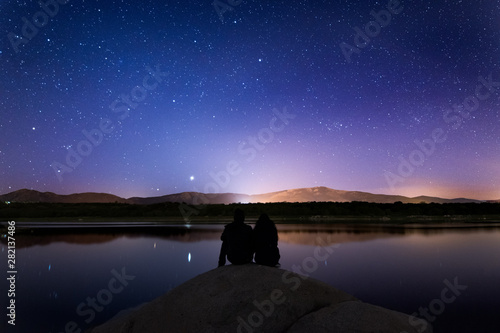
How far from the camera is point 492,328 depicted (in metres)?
10.7

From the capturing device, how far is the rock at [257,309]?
7172 millimetres

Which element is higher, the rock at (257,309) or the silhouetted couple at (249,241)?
the silhouetted couple at (249,241)

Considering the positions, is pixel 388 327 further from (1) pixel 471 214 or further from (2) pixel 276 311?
(1) pixel 471 214

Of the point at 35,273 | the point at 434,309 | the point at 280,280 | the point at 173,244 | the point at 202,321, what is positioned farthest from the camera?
the point at 173,244

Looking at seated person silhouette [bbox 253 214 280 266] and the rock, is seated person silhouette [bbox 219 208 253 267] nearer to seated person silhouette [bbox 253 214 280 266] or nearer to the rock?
seated person silhouette [bbox 253 214 280 266]

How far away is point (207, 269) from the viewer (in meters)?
20.9

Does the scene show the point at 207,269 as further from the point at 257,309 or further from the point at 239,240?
the point at 257,309

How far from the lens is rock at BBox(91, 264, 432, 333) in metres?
7.17

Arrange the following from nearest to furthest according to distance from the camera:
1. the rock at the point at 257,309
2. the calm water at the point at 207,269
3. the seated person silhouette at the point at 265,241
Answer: the rock at the point at 257,309 → the seated person silhouette at the point at 265,241 → the calm water at the point at 207,269

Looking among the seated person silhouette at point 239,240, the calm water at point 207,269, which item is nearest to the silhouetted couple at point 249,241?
the seated person silhouette at point 239,240

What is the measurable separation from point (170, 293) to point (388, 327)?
526 centimetres

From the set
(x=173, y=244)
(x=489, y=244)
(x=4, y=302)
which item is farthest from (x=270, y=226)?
(x=489, y=244)

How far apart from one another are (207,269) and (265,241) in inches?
499

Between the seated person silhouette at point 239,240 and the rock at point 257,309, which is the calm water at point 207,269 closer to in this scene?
the rock at point 257,309
